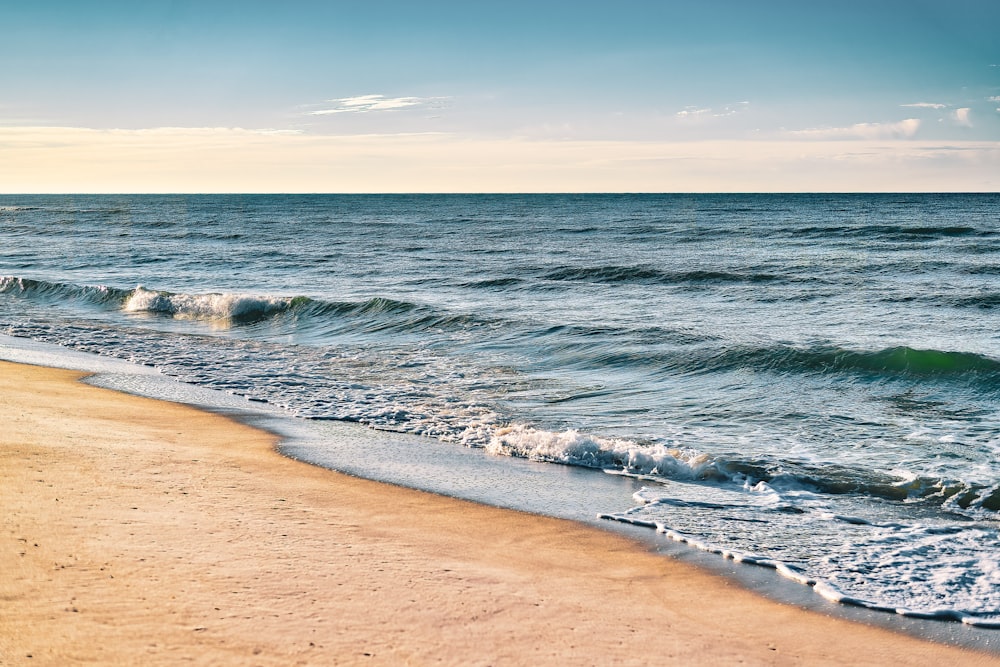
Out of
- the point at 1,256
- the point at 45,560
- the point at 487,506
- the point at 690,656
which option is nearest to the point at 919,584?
the point at 690,656

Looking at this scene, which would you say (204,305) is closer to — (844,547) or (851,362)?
(851,362)

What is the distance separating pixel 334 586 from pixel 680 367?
997 centimetres

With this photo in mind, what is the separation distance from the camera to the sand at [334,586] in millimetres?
4297

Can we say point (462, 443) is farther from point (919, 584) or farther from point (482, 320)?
point (482, 320)

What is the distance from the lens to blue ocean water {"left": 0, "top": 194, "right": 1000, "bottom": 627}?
719cm

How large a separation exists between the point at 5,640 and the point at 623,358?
1194cm

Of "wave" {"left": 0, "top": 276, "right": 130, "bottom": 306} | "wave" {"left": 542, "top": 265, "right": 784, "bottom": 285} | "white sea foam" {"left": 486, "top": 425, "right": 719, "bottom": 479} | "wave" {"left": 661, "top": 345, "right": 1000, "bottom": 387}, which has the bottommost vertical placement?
"white sea foam" {"left": 486, "top": 425, "right": 719, "bottom": 479}

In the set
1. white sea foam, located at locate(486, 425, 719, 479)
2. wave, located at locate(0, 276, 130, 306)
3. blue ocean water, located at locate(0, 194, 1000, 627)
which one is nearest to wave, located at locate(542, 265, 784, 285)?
blue ocean water, located at locate(0, 194, 1000, 627)

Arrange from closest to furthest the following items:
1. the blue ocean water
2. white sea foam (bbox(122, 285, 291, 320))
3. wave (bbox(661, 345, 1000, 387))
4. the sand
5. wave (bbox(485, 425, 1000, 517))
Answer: the sand
the blue ocean water
wave (bbox(485, 425, 1000, 517))
wave (bbox(661, 345, 1000, 387))
white sea foam (bbox(122, 285, 291, 320))

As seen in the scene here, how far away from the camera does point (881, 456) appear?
912 centimetres

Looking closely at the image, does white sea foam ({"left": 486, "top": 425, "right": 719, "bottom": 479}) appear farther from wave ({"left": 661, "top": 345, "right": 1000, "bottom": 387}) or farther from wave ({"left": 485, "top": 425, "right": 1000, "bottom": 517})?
wave ({"left": 661, "top": 345, "right": 1000, "bottom": 387})

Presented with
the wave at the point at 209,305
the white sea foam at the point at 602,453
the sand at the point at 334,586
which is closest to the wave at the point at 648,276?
the wave at the point at 209,305

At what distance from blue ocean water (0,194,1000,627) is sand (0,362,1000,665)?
0.93 meters

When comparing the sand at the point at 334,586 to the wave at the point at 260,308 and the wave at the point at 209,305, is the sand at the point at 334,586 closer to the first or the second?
the wave at the point at 260,308
